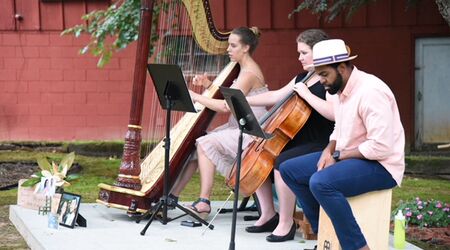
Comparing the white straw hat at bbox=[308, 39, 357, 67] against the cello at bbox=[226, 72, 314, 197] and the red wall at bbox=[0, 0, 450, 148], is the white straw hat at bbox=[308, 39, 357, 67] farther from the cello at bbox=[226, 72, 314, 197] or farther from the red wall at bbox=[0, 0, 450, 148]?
the red wall at bbox=[0, 0, 450, 148]

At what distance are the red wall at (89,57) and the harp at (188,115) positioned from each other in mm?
5469

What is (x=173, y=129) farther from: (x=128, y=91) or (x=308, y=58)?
(x=128, y=91)

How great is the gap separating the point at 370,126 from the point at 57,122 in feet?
26.3

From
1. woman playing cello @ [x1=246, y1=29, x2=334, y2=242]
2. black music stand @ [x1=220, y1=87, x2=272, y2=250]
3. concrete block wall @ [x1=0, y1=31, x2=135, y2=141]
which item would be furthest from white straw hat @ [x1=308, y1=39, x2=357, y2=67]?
concrete block wall @ [x1=0, y1=31, x2=135, y2=141]

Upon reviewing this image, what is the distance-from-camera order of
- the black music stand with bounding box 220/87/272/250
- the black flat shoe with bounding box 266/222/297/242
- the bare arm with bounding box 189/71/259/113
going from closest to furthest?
the black music stand with bounding box 220/87/272/250
the black flat shoe with bounding box 266/222/297/242
the bare arm with bounding box 189/71/259/113

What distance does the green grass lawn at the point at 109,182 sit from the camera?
8.71 metres

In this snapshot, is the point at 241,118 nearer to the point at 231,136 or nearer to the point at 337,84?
the point at 337,84

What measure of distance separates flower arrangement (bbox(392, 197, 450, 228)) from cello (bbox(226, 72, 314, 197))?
4.67 feet

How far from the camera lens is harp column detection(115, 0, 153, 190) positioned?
6121mm

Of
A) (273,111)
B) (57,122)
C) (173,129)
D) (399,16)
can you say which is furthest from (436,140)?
(273,111)

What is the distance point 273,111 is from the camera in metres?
5.62

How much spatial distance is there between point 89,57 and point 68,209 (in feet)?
20.0

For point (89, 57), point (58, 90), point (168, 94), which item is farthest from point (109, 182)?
point (168, 94)

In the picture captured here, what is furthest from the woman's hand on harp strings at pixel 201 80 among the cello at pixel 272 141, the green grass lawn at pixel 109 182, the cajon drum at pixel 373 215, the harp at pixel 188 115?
the green grass lawn at pixel 109 182
